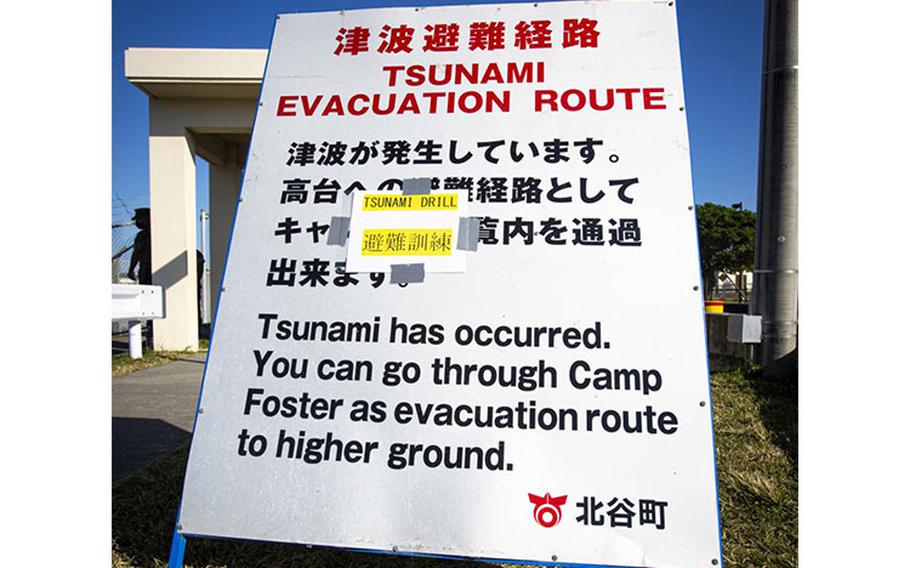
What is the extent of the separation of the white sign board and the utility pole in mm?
2968

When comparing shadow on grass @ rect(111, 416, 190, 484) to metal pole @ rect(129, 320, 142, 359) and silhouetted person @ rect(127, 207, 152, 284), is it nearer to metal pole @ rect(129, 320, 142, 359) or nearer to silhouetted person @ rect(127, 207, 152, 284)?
metal pole @ rect(129, 320, 142, 359)

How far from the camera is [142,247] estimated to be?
27.3 ft

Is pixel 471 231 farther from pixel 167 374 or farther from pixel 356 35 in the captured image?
pixel 167 374

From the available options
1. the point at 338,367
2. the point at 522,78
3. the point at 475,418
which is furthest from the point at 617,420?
the point at 522,78

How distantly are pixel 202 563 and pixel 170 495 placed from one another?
761 millimetres

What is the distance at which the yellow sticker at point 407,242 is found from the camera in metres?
1.73

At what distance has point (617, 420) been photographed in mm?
1557

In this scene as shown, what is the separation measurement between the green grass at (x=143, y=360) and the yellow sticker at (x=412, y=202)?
5.08 metres

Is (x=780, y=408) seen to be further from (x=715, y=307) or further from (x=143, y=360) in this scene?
(x=143, y=360)

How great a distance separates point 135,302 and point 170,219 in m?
2.46

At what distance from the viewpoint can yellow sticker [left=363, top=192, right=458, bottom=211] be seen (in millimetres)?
1768

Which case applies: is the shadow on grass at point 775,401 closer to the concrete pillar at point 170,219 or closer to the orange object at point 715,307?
the orange object at point 715,307

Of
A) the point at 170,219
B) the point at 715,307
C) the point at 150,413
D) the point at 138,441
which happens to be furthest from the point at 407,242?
the point at 170,219

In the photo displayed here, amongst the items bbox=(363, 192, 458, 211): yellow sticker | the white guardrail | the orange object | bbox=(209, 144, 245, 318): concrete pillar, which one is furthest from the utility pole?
bbox=(209, 144, 245, 318): concrete pillar
